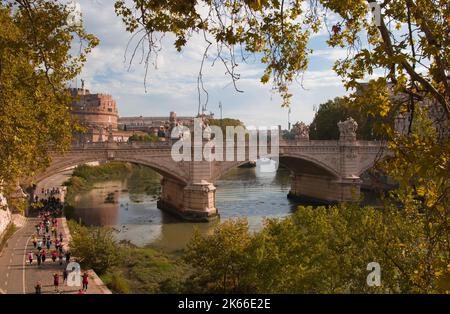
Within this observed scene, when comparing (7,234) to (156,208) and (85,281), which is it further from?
(156,208)

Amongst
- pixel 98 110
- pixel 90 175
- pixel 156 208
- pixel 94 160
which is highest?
pixel 98 110

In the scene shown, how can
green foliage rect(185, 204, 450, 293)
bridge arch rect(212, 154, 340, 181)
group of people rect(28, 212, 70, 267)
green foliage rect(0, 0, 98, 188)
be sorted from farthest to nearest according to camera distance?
1. bridge arch rect(212, 154, 340, 181)
2. group of people rect(28, 212, 70, 267)
3. green foliage rect(185, 204, 450, 293)
4. green foliage rect(0, 0, 98, 188)

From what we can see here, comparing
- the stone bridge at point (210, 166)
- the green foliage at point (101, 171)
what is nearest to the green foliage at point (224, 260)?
the stone bridge at point (210, 166)

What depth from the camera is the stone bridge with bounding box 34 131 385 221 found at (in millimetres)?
28103

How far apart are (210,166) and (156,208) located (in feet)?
23.7

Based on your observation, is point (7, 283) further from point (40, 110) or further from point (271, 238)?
point (271, 238)

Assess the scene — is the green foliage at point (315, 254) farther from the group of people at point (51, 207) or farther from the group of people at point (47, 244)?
the group of people at point (51, 207)

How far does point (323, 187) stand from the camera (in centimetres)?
3775

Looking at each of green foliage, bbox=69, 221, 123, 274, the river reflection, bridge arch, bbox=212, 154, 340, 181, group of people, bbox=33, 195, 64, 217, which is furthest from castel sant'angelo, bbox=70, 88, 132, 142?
green foliage, bbox=69, 221, 123, 274

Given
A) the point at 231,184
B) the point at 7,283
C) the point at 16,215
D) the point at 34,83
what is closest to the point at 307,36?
the point at 34,83

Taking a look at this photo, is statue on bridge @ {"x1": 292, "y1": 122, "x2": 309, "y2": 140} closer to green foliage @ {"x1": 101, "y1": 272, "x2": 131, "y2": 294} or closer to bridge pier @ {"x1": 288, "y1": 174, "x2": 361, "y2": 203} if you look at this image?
bridge pier @ {"x1": 288, "y1": 174, "x2": 361, "y2": 203}

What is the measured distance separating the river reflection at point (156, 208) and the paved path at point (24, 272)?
6.92 meters

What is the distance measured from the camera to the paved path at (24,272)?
13172 millimetres

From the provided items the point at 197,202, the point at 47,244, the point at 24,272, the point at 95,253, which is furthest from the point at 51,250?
the point at 197,202
